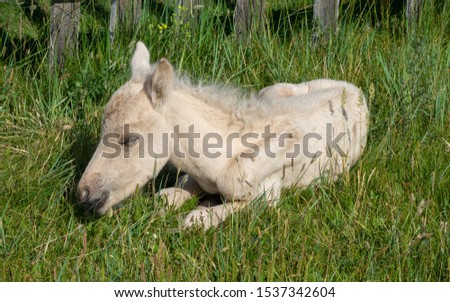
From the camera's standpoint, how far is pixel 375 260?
525 centimetres

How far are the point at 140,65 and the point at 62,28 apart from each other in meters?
1.97

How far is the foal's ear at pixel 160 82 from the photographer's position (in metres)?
5.74

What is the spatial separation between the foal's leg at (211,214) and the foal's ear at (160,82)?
845mm

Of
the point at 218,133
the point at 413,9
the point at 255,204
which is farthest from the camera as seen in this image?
the point at 413,9

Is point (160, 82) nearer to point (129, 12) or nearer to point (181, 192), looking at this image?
point (181, 192)

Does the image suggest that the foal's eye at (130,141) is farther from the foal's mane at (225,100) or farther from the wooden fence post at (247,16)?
the wooden fence post at (247,16)

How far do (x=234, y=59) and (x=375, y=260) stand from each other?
10.2ft

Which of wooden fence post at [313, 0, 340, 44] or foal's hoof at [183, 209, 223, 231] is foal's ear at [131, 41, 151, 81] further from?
wooden fence post at [313, 0, 340, 44]

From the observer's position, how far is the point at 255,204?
595 centimetres

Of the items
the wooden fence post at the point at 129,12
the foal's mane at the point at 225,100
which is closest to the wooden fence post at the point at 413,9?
the wooden fence post at the point at 129,12

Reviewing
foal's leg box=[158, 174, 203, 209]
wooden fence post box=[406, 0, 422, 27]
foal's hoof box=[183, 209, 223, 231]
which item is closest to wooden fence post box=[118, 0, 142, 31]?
foal's leg box=[158, 174, 203, 209]

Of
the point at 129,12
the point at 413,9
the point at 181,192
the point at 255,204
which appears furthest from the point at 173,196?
the point at 413,9

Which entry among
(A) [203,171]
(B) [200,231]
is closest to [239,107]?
(A) [203,171]

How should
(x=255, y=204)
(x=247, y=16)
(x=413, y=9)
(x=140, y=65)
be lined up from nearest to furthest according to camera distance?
(x=255, y=204) < (x=140, y=65) < (x=247, y=16) < (x=413, y=9)
